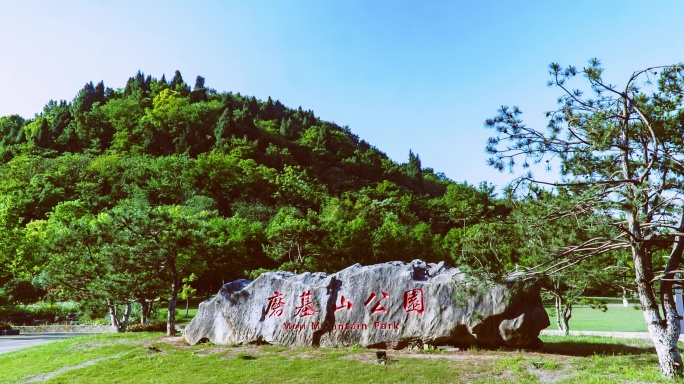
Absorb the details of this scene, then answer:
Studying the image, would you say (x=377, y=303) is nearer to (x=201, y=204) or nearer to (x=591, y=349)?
(x=591, y=349)

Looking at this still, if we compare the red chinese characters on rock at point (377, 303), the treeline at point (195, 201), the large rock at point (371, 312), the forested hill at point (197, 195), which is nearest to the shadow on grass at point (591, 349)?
the large rock at point (371, 312)

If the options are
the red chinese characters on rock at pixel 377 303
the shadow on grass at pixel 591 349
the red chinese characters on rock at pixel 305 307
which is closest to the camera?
the shadow on grass at pixel 591 349

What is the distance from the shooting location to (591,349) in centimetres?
1124

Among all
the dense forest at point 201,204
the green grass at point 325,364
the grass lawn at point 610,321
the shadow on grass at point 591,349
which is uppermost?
the dense forest at point 201,204

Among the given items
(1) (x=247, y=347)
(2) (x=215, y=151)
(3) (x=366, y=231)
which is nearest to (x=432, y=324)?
(1) (x=247, y=347)

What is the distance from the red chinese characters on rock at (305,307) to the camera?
12.6 metres

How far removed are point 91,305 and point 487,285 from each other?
47.2 feet

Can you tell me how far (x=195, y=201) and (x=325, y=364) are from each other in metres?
35.0

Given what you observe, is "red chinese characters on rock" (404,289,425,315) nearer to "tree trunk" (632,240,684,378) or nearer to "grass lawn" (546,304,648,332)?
"tree trunk" (632,240,684,378)

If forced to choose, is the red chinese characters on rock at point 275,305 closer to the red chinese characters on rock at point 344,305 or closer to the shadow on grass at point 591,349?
the red chinese characters on rock at point 344,305

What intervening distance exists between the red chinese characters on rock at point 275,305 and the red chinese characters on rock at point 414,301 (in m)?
3.48


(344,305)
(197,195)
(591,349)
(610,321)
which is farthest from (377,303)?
(197,195)

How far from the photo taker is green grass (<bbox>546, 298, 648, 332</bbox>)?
18.6m

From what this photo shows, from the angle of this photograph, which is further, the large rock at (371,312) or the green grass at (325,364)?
the large rock at (371,312)
